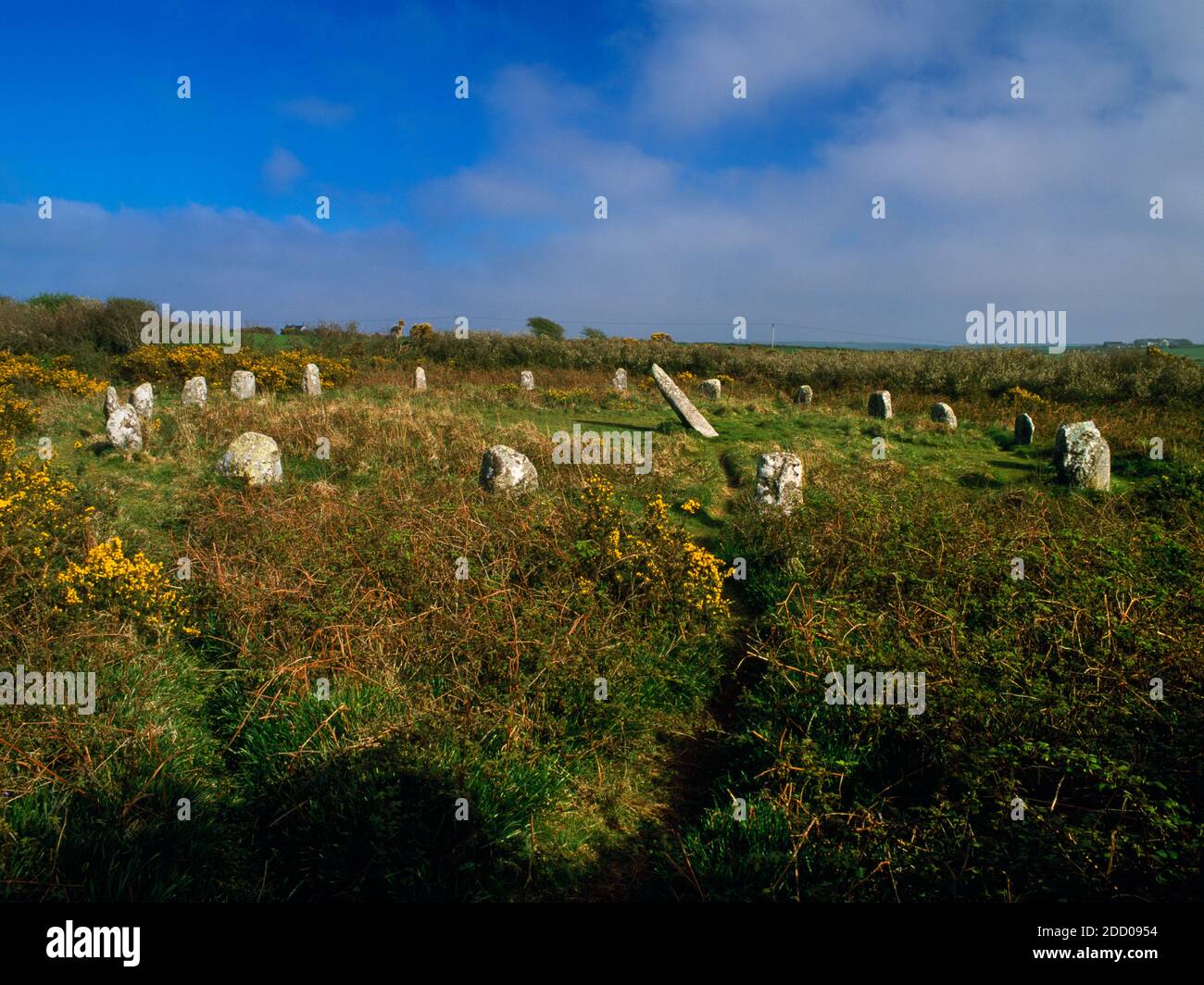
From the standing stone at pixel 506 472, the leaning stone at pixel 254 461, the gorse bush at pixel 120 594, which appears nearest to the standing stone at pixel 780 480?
the standing stone at pixel 506 472

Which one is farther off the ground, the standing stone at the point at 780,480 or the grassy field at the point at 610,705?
the standing stone at the point at 780,480

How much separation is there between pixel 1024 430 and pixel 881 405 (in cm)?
426

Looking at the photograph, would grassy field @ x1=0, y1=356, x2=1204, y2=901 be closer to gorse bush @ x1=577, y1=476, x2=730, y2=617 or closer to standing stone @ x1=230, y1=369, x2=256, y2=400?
gorse bush @ x1=577, y1=476, x2=730, y2=617

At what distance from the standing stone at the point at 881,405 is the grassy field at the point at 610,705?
9.27 meters

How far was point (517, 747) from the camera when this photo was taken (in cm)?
459


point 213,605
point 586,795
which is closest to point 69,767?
point 213,605

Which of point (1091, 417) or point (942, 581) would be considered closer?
point (942, 581)

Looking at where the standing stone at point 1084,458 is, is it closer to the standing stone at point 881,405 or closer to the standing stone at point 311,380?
the standing stone at point 881,405

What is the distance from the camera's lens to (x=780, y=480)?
30.0ft

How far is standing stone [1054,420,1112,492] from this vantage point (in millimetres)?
10078

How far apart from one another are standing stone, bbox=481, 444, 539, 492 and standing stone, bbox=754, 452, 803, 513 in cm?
330

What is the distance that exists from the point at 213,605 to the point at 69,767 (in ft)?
7.44

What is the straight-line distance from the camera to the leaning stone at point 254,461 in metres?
9.95
